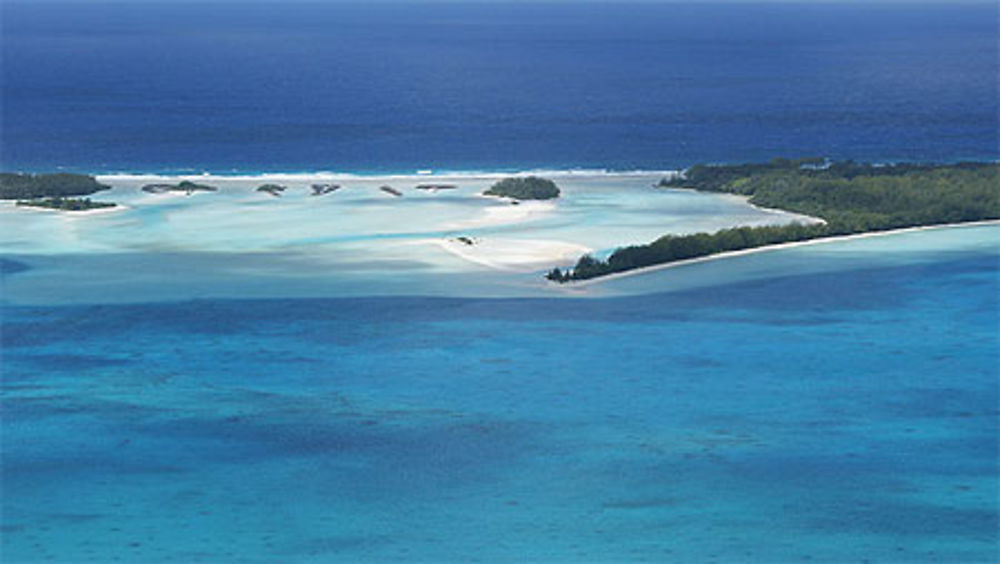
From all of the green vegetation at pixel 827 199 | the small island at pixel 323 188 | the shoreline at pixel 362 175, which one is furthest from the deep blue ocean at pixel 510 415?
the shoreline at pixel 362 175

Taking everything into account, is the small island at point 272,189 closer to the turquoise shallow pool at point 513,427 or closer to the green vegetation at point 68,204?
the green vegetation at point 68,204

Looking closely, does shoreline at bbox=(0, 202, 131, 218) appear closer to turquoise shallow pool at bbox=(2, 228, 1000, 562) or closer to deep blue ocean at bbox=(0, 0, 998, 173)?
turquoise shallow pool at bbox=(2, 228, 1000, 562)

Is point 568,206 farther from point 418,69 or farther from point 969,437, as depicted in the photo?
point 418,69

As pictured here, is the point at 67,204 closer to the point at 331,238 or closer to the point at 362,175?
the point at 331,238

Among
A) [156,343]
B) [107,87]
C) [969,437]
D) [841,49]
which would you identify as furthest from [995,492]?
[841,49]

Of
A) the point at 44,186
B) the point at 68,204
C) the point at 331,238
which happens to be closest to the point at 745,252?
the point at 331,238

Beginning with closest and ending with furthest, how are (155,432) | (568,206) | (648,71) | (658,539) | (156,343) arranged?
1. (658,539)
2. (155,432)
3. (156,343)
4. (568,206)
5. (648,71)
